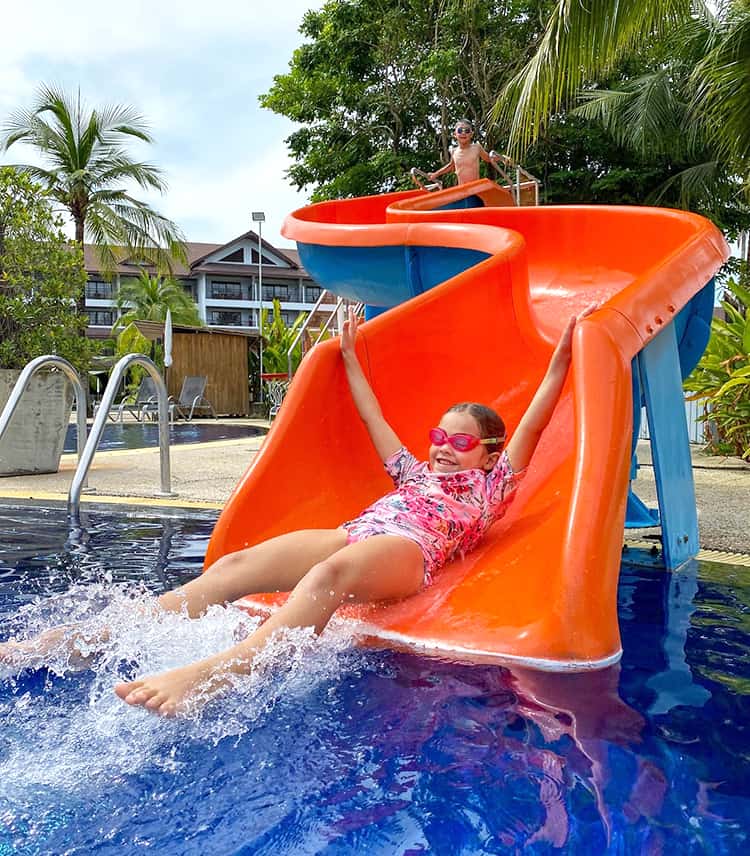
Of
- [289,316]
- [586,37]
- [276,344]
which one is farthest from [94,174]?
[289,316]

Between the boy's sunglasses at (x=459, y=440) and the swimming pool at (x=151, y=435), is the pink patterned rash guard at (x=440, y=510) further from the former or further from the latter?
the swimming pool at (x=151, y=435)

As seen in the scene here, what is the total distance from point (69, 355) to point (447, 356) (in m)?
5.26

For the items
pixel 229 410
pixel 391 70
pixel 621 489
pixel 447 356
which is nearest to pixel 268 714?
pixel 621 489

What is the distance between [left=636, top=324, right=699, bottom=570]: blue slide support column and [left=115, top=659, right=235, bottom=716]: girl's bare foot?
6.10ft

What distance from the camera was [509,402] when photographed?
3.29 meters

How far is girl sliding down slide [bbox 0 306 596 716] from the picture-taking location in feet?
5.81

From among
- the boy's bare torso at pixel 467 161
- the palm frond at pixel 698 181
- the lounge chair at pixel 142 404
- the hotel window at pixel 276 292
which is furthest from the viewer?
the hotel window at pixel 276 292

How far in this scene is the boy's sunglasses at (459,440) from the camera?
2.54 metres

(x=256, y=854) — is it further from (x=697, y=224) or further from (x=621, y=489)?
(x=697, y=224)

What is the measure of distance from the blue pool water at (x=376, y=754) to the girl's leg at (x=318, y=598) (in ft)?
0.17

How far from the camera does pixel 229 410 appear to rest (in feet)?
64.1

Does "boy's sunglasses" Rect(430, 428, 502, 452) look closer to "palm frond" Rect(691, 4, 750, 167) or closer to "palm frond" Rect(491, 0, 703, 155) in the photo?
"palm frond" Rect(491, 0, 703, 155)

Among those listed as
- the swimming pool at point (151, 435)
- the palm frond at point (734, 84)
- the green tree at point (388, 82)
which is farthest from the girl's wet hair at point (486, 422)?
the green tree at point (388, 82)

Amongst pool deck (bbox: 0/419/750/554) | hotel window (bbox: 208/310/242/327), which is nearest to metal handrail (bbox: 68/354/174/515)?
pool deck (bbox: 0/419/750/554)
